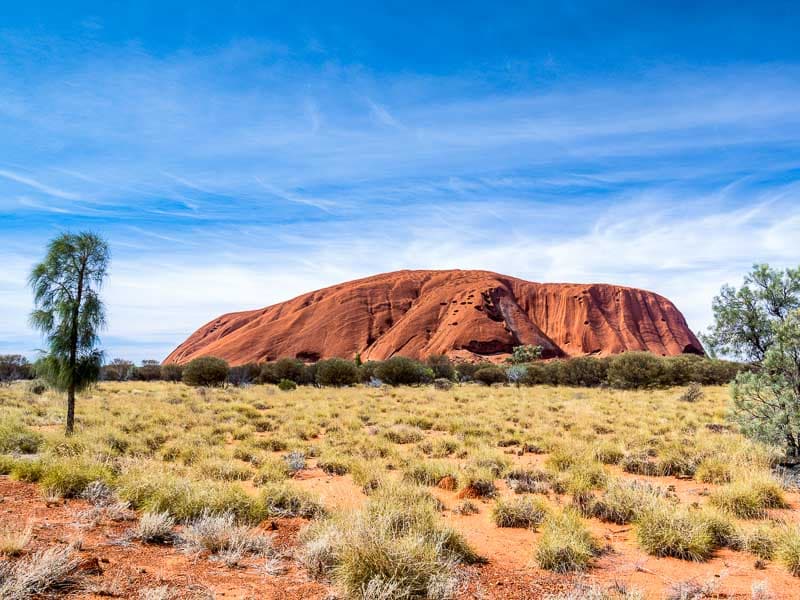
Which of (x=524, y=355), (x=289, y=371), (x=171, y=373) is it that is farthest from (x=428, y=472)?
(x=524, y=355)

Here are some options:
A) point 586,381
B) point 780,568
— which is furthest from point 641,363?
point 780,568

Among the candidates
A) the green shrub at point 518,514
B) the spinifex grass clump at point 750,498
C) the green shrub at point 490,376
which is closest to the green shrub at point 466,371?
the green shrub at point 490,376

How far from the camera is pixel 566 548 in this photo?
5695 millimetres

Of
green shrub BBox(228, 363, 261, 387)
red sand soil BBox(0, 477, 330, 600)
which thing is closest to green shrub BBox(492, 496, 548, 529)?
red sand soil BBox(0, 477, 330, 600)

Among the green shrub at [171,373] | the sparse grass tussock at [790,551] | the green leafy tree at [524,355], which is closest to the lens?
the sparse grass tussock at [790,551]

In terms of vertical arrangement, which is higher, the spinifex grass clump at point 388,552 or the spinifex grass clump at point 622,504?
the spinifex grass clump at point 388,552

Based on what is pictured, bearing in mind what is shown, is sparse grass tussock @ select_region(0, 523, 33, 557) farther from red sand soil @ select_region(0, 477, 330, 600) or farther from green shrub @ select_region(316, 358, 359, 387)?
green shrub @ select_region(316, 358, 359, 387)

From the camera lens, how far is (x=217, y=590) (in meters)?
4.77

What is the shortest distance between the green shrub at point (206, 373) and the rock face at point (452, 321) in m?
49.9

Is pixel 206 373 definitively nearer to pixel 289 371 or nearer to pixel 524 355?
pixel 289 371

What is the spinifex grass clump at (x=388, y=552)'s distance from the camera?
4.55 metres

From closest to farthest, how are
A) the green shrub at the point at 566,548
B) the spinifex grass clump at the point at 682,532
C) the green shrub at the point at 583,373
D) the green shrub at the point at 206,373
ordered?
the green shrub at the point at 566,548 < the spinifex grass clump at the point at 682,532 < the green shrub at the point at 206,373 < the green shrub at the point at 583,373

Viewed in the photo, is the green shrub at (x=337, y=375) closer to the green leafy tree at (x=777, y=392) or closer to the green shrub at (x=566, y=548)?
the green leafy tree at (x=777, y=392)

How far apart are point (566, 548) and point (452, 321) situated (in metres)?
90.5
